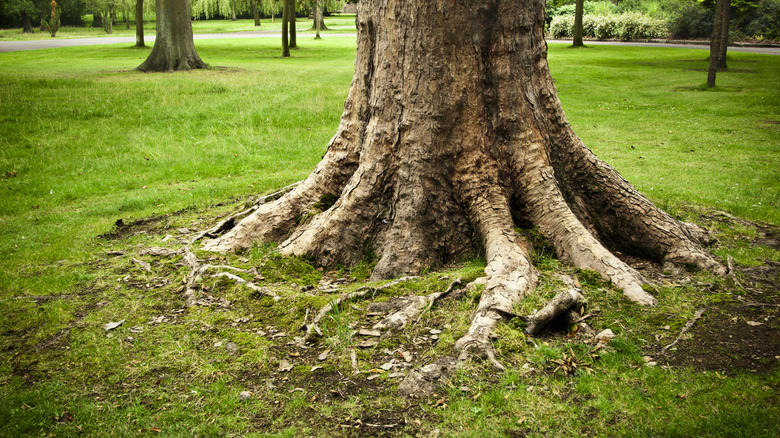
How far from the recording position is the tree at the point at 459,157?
16.4ft

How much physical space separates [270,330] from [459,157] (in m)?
2.53

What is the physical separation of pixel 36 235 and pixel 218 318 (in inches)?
175

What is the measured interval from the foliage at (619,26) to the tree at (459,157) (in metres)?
41.2

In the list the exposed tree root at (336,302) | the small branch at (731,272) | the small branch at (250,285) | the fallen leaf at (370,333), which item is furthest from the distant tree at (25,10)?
the small branch at (731,272)

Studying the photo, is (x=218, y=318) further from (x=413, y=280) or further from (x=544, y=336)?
(x=544, y=336)

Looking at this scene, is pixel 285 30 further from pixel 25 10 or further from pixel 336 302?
pixel 25 10

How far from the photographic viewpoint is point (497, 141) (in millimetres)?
5281

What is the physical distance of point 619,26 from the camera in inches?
1602

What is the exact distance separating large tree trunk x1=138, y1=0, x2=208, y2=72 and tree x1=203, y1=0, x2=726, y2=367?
1912 cm

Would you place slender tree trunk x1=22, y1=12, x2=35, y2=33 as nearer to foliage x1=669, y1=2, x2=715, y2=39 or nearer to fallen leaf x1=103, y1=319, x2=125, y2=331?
foliage x1=669, y1=2, x2=715, y2=39

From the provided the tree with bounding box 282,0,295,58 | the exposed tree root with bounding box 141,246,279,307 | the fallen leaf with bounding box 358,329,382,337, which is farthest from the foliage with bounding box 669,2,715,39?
the fallen leaf with bounding box 358,329,382,337

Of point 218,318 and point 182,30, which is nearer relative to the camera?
point 218,318

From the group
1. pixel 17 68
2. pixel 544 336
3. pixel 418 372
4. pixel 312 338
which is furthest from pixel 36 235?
pixel 17 68

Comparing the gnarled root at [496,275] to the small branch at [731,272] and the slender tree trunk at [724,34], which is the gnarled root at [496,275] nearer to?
the small branch at [731,272]
